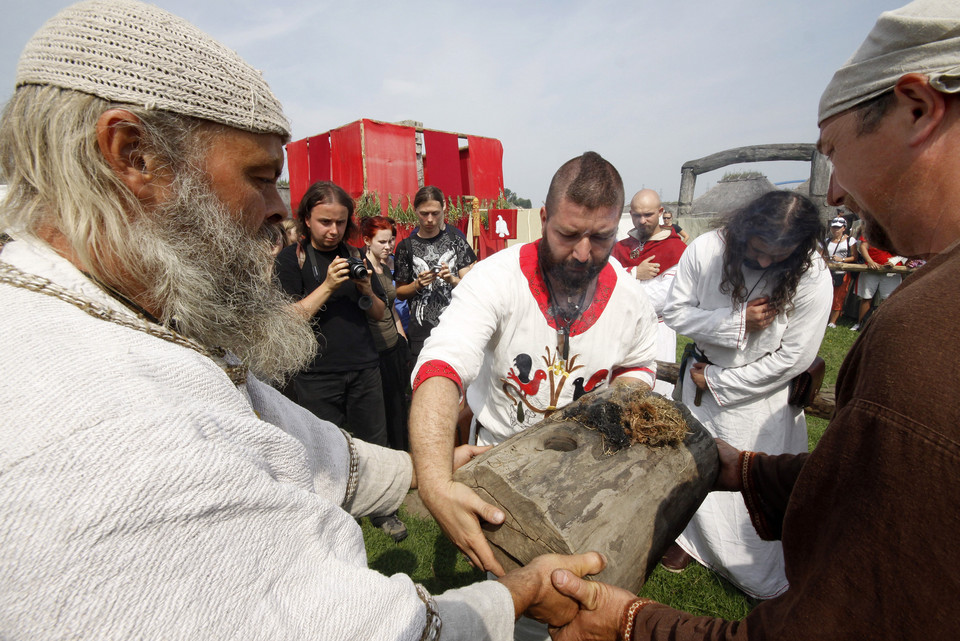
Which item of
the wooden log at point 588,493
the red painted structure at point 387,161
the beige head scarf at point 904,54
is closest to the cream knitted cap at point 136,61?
the wooden log at point 588,493

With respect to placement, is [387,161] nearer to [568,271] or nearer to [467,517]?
[568,271]

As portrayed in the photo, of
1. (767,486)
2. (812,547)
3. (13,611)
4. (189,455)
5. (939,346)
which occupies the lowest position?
(767,486)

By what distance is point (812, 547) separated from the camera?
1.10 metres

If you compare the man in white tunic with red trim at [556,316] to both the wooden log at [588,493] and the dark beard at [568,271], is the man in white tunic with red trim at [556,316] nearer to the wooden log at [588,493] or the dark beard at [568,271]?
the dark beard at [568,271]

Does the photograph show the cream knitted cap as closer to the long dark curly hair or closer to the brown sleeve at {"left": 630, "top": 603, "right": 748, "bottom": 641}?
the brown sleeve at {"left": 630, "top": 603, "right": 748, "bottom": 641}

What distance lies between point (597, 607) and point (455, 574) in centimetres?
227

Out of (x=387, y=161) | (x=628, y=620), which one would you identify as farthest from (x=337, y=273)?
(x=387, y=161)

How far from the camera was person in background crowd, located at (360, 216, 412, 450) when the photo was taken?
4449mm

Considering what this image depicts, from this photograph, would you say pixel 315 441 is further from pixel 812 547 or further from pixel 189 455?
pixel 812 547

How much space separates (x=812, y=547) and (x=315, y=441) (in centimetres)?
149

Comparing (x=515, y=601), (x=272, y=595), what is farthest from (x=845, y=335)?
(x=272, y=595)

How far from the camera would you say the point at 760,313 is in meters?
3.12

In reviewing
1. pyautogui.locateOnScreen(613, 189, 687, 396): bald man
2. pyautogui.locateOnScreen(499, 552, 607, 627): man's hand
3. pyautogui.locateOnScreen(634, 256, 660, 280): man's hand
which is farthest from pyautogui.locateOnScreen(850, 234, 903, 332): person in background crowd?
pyautogui.locateOnScreen(499, 552, 607, 627): man's hand

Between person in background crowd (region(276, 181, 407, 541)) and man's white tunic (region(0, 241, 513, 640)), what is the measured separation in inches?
109
